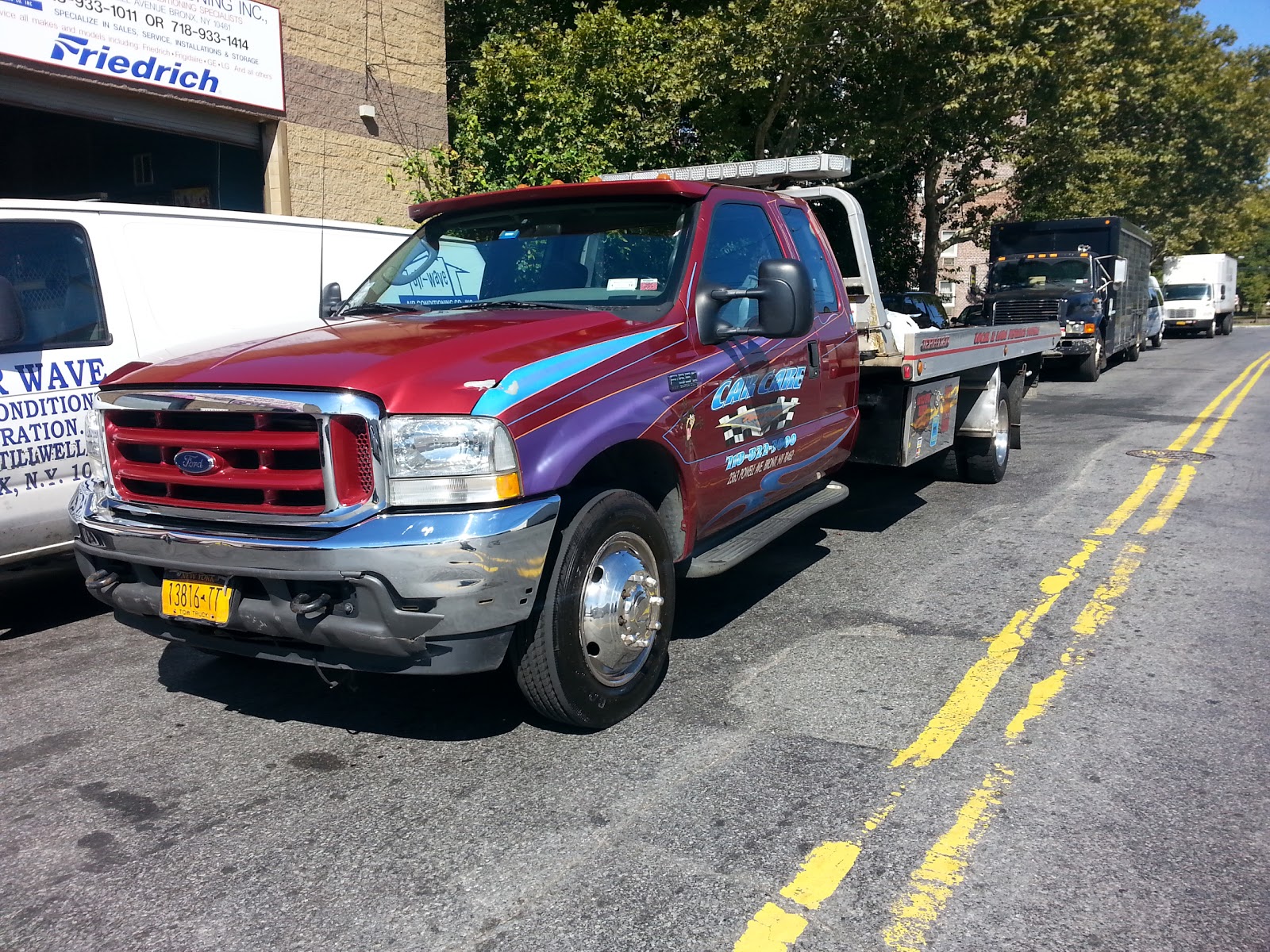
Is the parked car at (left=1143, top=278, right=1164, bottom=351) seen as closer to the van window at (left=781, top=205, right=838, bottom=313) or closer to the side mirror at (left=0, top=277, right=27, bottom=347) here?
the van window at (left=781, top=205, right=838, bottom=313)

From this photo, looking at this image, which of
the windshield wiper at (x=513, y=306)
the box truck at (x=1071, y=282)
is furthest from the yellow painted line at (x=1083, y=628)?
the box truck at (x=1071, y=282)

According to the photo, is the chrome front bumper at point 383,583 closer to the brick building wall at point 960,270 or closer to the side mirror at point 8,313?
the side mirror at point 8,313

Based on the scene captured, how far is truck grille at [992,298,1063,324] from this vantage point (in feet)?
65.3

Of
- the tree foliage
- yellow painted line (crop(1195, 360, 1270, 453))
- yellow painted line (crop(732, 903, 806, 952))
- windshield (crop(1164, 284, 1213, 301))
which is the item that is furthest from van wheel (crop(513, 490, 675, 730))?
windshield (crop(1164, 284, 1213, 301))

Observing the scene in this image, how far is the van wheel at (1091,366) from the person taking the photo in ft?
63.9

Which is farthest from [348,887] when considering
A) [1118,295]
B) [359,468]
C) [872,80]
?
[1118,295]

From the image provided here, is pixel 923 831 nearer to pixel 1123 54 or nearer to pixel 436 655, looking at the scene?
pixel 436 655

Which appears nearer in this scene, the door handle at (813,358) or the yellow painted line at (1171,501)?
the door handle at (813,358)

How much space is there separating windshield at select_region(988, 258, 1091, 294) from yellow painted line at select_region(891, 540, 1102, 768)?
53.3ft

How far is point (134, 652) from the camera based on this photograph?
5086 millimetres

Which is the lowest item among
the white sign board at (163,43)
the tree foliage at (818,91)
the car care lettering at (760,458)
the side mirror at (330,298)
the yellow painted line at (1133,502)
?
the yellow painted line at (1133,502)

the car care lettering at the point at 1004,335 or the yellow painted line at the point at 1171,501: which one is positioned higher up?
the car care lettering at the point at 1004,335

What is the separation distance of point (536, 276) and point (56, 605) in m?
3.61

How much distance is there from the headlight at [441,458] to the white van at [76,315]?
135 centimetres
